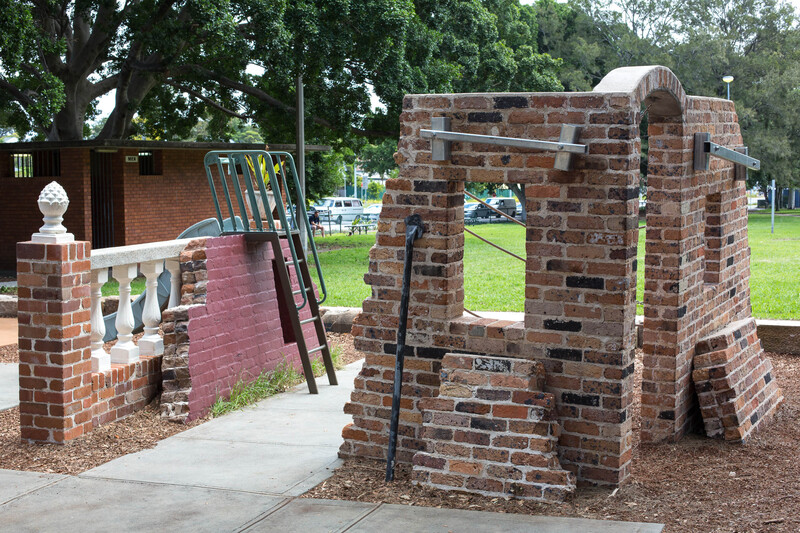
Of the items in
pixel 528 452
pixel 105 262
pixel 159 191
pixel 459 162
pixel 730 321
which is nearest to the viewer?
pixel 528 452

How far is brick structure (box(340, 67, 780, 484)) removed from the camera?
5.00 m

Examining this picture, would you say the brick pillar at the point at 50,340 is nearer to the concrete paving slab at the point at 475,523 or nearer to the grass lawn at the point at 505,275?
the concrete paving slab at the point at 475,523

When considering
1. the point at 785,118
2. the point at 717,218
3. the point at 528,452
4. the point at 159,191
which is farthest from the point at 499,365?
the point at 785,118

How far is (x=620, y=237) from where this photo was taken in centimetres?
496

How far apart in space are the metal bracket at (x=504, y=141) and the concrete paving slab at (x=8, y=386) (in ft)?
14.7

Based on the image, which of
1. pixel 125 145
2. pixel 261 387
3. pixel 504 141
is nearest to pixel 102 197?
pixel 125 145

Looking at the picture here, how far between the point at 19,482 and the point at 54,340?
3.50 ft

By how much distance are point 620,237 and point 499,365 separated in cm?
102

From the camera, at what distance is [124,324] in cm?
707

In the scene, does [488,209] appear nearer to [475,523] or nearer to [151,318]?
[151,318]

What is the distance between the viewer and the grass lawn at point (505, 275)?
1323cm

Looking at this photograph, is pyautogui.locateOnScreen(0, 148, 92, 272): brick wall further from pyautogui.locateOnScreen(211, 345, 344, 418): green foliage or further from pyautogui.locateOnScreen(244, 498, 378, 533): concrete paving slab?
pyautogui.locateOnScreen(244, 498, 378, 533): concrete paving slab

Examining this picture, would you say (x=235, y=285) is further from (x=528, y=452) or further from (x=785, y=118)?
(x=785, y=118)

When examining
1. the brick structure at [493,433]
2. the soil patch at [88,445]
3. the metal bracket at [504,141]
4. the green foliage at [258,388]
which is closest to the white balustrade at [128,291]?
the soil patch at [88,445]
